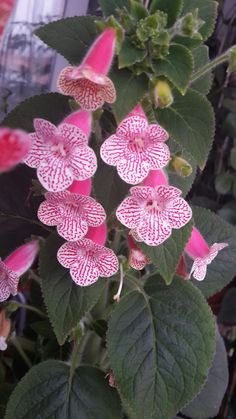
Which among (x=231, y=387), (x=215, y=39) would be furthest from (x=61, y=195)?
(x=215, y=39)

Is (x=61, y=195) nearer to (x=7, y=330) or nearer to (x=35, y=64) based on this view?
(x=7, y=330)

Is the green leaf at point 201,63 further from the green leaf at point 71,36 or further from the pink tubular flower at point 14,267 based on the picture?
the pink tubular flower at point 14,267

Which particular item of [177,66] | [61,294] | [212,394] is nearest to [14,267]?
[61,294]

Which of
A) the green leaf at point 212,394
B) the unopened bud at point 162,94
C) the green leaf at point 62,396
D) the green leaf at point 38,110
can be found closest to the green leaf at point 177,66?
the unopened bud at point 162,94

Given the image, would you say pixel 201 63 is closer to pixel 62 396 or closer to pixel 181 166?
pixel 181 166

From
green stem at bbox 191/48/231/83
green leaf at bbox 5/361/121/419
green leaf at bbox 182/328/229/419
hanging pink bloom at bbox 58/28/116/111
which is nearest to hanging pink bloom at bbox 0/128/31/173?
hanging pink bloom at bbox 58/28/116/111

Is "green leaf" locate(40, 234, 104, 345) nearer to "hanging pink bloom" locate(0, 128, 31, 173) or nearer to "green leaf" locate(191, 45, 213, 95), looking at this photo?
"green leaf" locate(191, 45, 213, 95)
